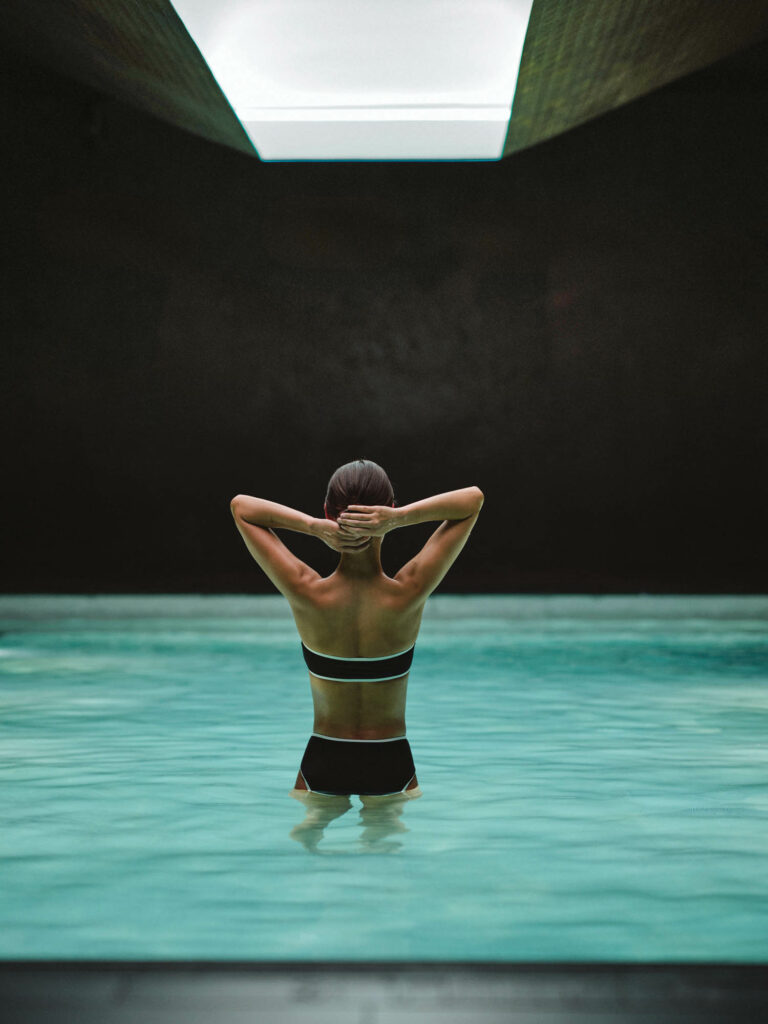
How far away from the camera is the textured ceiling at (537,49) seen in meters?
6.59

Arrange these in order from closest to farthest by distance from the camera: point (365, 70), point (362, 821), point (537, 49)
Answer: point (362, 821) < point (537, 49) < point (365, 70)

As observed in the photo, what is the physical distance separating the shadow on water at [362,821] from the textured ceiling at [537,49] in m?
4.55

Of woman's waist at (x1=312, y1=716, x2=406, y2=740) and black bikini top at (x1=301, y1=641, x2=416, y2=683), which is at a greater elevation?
black bikini top at (x1=301, y1=641, x2=416, y2=683)

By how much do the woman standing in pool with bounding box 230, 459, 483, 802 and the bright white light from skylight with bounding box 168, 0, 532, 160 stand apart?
420cm

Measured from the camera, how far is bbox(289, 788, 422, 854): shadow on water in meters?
3.21

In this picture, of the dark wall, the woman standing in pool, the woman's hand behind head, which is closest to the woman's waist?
the woman standing in pool

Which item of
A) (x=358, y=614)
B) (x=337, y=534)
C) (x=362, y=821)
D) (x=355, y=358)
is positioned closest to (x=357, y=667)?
(x=358, y=614)

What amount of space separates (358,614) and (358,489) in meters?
0.35

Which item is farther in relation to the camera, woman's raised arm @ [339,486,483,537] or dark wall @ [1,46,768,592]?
dark wall @ [1,46,768,592]

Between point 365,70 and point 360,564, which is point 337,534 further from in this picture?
point 365,70

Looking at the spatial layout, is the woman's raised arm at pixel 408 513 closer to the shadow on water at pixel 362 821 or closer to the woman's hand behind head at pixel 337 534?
the woman's hand behind head at pixel 337 534

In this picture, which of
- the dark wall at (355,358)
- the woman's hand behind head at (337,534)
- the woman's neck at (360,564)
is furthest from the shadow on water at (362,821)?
the dark wall at (355,358)

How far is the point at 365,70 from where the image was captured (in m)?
7.24

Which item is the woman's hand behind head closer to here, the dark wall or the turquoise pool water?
the turquoise pool water
